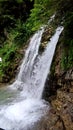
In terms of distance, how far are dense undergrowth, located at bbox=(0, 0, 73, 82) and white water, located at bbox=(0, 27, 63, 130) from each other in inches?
31.5

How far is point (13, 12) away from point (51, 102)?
10.1 metres

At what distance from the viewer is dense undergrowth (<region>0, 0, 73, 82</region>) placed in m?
7.70

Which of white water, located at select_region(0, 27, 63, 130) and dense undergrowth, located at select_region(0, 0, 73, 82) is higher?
dense undergrowth, located at select_region(0, 0, 73, 82)

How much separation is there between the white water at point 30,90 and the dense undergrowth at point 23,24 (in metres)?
0.80

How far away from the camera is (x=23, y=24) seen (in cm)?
1460

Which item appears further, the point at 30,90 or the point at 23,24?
the point at 23,24

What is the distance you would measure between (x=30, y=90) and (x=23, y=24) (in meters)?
5.79

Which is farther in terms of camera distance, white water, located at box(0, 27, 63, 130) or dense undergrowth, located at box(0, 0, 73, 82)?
dense undergrowth, located at box(0, 0, 73, 82)

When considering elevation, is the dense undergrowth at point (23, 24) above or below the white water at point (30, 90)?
above

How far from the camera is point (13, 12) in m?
16.9

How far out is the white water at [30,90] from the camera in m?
7.20

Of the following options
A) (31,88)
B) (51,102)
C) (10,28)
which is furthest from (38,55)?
(10,28)

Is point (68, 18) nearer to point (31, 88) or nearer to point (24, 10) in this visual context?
point (31, 88)

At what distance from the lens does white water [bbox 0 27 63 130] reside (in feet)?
23.6
